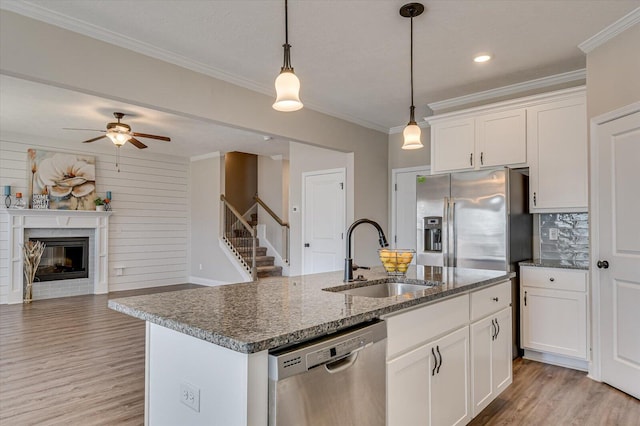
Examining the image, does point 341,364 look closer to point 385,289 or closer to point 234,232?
point 385,289

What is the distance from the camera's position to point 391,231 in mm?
5664

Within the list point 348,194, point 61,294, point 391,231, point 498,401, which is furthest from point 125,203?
point 498,401

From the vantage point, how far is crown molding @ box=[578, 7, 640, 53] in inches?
107

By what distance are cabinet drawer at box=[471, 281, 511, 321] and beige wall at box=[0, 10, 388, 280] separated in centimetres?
261

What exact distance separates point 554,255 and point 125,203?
702cm

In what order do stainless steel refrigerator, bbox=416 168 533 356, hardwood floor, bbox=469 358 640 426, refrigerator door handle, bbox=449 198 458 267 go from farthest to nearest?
refrigerator door handle, bbox=449 198 458 267 < stainless steel refrigerator, bbox=416 168 533 356 < hardwood floor, bbox=469 358 640 426

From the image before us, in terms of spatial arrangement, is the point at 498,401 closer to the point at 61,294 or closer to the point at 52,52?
the point at 52,52

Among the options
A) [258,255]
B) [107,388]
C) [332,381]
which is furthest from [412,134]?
[258,255]

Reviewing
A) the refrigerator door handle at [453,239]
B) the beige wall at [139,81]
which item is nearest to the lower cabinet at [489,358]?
the refrigerator door handle at [453,239]

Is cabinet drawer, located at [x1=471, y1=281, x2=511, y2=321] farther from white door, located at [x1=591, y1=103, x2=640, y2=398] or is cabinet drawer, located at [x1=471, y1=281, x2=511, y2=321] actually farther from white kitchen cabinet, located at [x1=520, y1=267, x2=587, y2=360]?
white kitchen cabinet, located at [x1=520, y1=267, x2=587, y2=360]

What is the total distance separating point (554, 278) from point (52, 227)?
7290mm

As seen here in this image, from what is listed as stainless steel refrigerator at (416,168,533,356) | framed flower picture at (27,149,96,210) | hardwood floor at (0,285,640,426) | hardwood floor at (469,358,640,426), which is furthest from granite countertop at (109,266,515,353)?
framed flower picture at (27,149,96,210)

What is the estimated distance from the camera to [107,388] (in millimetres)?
3004

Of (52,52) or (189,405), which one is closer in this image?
(189,405)
